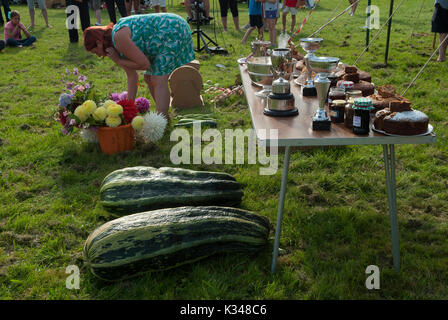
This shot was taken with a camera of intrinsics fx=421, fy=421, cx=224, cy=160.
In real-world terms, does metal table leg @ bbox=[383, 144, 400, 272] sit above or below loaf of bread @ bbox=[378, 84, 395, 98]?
below

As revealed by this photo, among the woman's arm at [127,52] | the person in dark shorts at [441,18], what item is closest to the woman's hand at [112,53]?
the woman's arm at [127,52]

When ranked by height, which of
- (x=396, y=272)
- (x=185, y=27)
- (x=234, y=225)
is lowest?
(x=396, y=272)

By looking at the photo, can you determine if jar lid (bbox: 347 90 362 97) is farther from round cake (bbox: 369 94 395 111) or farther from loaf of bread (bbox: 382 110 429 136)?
loaf of bread (bbox: 382 110 429 136)

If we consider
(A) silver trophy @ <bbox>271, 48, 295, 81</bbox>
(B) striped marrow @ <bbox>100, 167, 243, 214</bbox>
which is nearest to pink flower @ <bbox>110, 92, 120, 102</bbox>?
(B) striped marrow @ <bbox>100, 167, 243, 214</bbox>

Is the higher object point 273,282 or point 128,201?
point 128,201

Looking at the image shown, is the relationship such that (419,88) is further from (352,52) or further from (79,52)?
(79,52)

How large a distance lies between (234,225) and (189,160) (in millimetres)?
1728

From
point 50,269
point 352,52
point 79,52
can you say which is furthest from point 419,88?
point 79,52

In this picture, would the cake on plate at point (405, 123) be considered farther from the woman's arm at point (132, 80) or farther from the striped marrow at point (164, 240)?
the woman's arm at point (132, 80)

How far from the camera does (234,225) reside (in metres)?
2.76

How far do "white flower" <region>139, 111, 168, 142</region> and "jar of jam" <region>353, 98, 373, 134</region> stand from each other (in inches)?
102

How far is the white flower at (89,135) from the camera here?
4633 millimetres

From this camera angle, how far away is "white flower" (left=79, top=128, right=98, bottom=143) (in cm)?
463

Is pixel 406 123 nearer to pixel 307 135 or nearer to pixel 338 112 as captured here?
pixel 338 112
